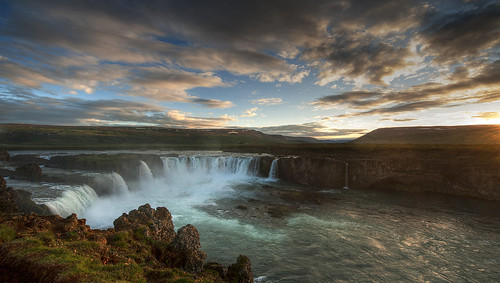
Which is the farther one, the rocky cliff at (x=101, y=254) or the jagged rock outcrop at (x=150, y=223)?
the jagged rock outcrop at (x=150, y=223)

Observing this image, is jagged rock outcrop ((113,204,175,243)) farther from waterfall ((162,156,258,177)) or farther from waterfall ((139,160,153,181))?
waterfall ((162,156,258,177))

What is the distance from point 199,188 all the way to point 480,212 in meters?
35.3

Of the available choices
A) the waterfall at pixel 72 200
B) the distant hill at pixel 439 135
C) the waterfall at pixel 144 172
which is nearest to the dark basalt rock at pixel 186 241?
the waterfall at pixel 72 200

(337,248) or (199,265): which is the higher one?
(199,265)

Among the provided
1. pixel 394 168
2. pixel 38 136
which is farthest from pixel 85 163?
pixel 38 136

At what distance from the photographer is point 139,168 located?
37.5 m

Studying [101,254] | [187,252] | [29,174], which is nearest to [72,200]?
[29,174]

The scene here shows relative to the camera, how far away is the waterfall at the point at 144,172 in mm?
37500

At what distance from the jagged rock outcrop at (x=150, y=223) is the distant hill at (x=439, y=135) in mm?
129754

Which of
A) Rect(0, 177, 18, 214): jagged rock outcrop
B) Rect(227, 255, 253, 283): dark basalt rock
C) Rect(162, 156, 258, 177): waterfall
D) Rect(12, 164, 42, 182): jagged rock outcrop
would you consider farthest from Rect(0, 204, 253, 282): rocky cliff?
Rect(162, 156, 258, 177): waterfall

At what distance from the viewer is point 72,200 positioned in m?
20.9

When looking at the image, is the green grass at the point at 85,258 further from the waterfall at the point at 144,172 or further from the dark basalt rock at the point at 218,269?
the waterfall at the point at 144,172

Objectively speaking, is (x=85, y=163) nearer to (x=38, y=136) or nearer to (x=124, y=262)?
(x=124, y=262)

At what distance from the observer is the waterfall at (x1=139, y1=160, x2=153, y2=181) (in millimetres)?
37500
